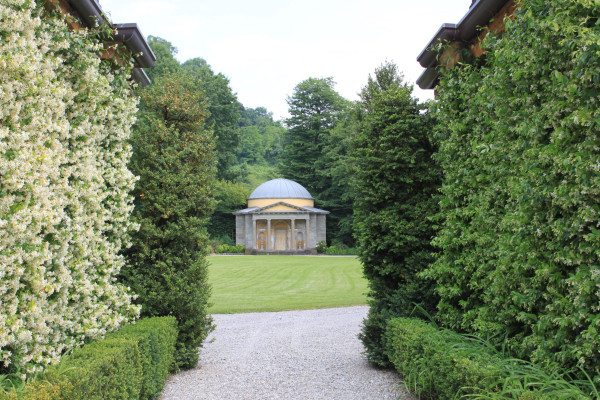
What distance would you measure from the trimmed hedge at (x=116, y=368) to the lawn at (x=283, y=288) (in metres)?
4.05

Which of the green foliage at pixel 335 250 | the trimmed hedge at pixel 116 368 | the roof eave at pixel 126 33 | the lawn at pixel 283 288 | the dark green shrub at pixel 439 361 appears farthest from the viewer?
the green foliage at pixel 335 250

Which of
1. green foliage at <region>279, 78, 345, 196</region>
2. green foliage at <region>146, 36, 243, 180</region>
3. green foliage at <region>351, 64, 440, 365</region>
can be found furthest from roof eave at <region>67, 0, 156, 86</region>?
green foliage at <region>279, 78, 345, 196</region>

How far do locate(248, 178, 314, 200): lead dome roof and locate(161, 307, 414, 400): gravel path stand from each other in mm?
33349

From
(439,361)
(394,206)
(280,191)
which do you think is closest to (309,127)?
(280,191)

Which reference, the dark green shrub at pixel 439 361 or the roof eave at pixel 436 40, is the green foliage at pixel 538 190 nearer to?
the dark green shrub at pixel 439 361

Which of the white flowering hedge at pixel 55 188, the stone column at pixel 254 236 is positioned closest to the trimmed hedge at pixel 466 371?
the white flowering hedge at pixel 55 188

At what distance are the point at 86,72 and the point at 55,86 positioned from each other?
59 cm

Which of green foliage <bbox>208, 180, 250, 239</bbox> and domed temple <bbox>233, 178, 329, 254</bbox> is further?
green foliage <bbox>208, 180, 250, 239</bbox>

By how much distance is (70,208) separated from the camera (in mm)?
4027

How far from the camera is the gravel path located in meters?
5.48

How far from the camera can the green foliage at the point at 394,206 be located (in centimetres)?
606

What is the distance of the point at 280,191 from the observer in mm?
43969

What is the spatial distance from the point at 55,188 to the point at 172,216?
2617mm

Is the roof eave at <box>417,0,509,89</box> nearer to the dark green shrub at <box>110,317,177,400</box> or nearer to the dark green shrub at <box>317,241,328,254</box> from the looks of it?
the dark green shrub at <box>110,317,177,400</box>
